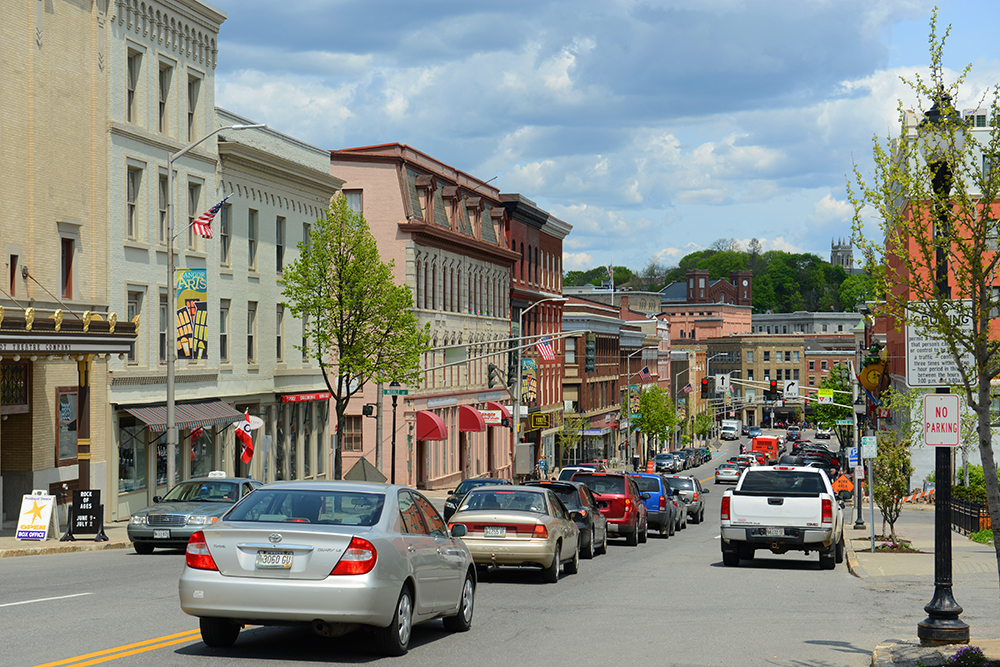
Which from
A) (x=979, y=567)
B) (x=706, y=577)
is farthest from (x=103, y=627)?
(x=979, y=567)

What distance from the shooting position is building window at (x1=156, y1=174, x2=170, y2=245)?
37.9m

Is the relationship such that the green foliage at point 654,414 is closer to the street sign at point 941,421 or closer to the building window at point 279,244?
the building window at point 279,244

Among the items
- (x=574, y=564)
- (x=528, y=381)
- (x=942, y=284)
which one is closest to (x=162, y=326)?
(x=574, y=564)

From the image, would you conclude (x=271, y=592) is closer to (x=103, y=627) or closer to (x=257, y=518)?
(x=257, y=518)

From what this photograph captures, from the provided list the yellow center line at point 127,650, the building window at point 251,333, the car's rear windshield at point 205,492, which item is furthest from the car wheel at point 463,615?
the building window at point 251,333

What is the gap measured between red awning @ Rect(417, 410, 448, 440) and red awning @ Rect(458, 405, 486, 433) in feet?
23.2

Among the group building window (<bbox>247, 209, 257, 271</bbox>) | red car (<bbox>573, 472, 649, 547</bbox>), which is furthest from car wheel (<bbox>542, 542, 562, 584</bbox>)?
building window (<bbox>247, 209, 257, 271</bbox>)

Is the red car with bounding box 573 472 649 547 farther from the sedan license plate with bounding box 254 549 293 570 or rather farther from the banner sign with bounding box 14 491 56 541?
the sedan license plate with bounding box 254 549 293 570

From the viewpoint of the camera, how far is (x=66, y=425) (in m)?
33.8

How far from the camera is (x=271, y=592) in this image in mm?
10688

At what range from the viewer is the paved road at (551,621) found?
1156 cm

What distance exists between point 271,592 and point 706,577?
12.1 m

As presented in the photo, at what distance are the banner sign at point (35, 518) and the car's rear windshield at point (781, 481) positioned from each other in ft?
48.1

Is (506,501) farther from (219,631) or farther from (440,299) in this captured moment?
(440,299)
